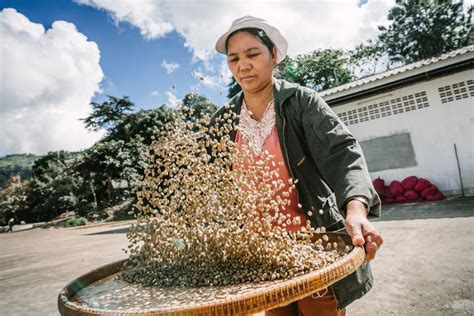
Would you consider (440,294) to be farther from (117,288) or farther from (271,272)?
(117,288)

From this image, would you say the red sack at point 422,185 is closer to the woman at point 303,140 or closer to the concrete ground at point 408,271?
the concrete ground at point 408,271

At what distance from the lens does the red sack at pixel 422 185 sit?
26.2 ft

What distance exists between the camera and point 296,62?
3166 centimetres

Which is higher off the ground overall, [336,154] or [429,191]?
[336,154]

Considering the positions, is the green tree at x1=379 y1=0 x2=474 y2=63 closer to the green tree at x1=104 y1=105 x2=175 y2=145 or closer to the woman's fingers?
the green tree at x1=104 y1=105 x2=175 y2=145

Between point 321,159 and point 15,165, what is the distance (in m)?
105

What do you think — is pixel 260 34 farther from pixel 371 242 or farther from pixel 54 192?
pixel 54 192

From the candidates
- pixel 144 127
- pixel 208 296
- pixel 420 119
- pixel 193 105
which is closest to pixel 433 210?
pixel 420 119

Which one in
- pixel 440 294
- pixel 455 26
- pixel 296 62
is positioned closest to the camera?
pixel 440 294

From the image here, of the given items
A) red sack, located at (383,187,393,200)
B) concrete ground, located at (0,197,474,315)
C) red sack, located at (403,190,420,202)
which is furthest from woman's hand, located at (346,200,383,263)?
red sack, located at (383,187,393,200)

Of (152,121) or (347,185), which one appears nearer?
(347,185)

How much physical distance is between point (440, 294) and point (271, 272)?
2.66 m

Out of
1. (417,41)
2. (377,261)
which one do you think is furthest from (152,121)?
(417,41)

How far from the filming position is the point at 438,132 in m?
8.12
